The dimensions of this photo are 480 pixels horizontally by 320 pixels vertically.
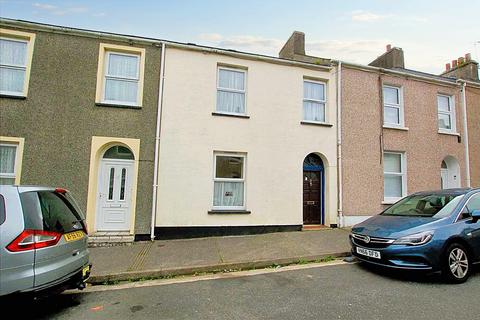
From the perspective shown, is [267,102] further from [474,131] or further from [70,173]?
[474,131]

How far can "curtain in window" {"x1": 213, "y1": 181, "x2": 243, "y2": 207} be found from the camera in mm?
8977

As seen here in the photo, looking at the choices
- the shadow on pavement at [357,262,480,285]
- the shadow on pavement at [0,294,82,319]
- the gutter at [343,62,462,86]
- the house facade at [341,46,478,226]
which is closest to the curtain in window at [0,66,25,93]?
the shadow on pavement at [0,294,82,319]

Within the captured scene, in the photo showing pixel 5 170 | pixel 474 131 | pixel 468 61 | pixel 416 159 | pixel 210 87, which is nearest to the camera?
pixel 5 170

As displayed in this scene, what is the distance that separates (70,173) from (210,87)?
15.5 ft

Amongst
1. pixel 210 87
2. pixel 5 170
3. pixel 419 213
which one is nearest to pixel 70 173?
pixel 5 170

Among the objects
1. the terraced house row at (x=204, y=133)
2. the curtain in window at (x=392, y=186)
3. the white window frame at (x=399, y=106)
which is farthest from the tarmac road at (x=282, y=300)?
the white window frame at (x=399, y=106)

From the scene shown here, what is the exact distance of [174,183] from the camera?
333 inches

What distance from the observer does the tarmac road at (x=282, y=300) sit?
3.73 metres

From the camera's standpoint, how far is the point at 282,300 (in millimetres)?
4180

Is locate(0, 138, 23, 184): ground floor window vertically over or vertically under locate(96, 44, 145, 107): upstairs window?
under

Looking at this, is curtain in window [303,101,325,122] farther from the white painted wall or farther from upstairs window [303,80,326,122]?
the white painted wall

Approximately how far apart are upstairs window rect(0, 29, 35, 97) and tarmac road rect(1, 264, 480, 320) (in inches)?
255

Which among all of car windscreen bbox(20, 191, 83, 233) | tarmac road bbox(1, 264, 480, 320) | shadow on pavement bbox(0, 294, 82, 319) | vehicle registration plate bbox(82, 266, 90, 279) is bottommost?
shadow on pavement bbox(0, 294, 82, 319)

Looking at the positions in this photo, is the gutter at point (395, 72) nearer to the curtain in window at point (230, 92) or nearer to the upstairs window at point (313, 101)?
the upstairs window at point (313, 101)
